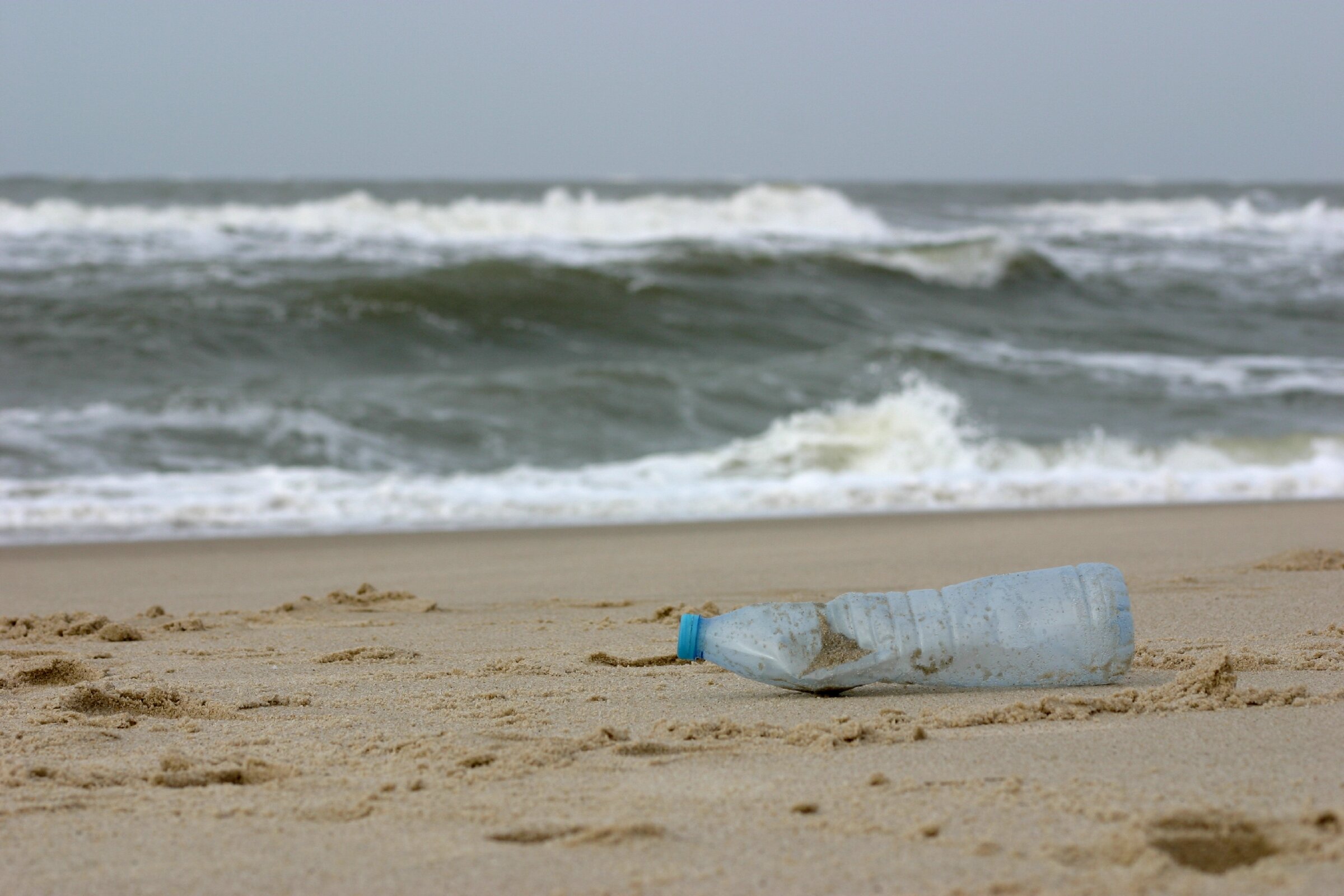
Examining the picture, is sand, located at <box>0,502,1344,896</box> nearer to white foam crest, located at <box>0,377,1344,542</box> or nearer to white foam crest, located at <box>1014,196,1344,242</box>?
white foam crest, located at <box>0,377,1344,542</box>

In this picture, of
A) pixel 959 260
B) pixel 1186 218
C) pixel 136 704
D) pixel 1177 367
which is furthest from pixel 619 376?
pixel 1186 218

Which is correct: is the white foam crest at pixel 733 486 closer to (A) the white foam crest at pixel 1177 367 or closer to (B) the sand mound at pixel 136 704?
(A) the white foam crest at pixel 1177 367

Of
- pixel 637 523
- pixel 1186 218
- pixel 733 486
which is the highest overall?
A: pixel 1186 218

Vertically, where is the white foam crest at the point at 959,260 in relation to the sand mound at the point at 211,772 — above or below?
above

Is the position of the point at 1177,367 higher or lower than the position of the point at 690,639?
higher

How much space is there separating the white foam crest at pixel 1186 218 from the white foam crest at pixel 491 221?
6.30m

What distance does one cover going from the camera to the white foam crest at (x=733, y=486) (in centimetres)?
571

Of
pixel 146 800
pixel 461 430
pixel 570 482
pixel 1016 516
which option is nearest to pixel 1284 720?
pixel 146 800

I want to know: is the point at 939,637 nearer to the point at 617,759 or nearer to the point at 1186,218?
the point at 617,759

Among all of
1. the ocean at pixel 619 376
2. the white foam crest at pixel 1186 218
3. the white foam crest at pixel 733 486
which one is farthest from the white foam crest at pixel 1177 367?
the white foam crest at pixel 1186 218

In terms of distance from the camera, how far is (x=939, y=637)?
234cm

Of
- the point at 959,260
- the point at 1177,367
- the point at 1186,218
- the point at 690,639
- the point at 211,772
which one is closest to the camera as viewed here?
the point at 211,772

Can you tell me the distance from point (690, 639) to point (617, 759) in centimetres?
41

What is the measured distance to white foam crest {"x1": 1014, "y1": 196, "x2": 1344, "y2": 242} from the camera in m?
29.2
